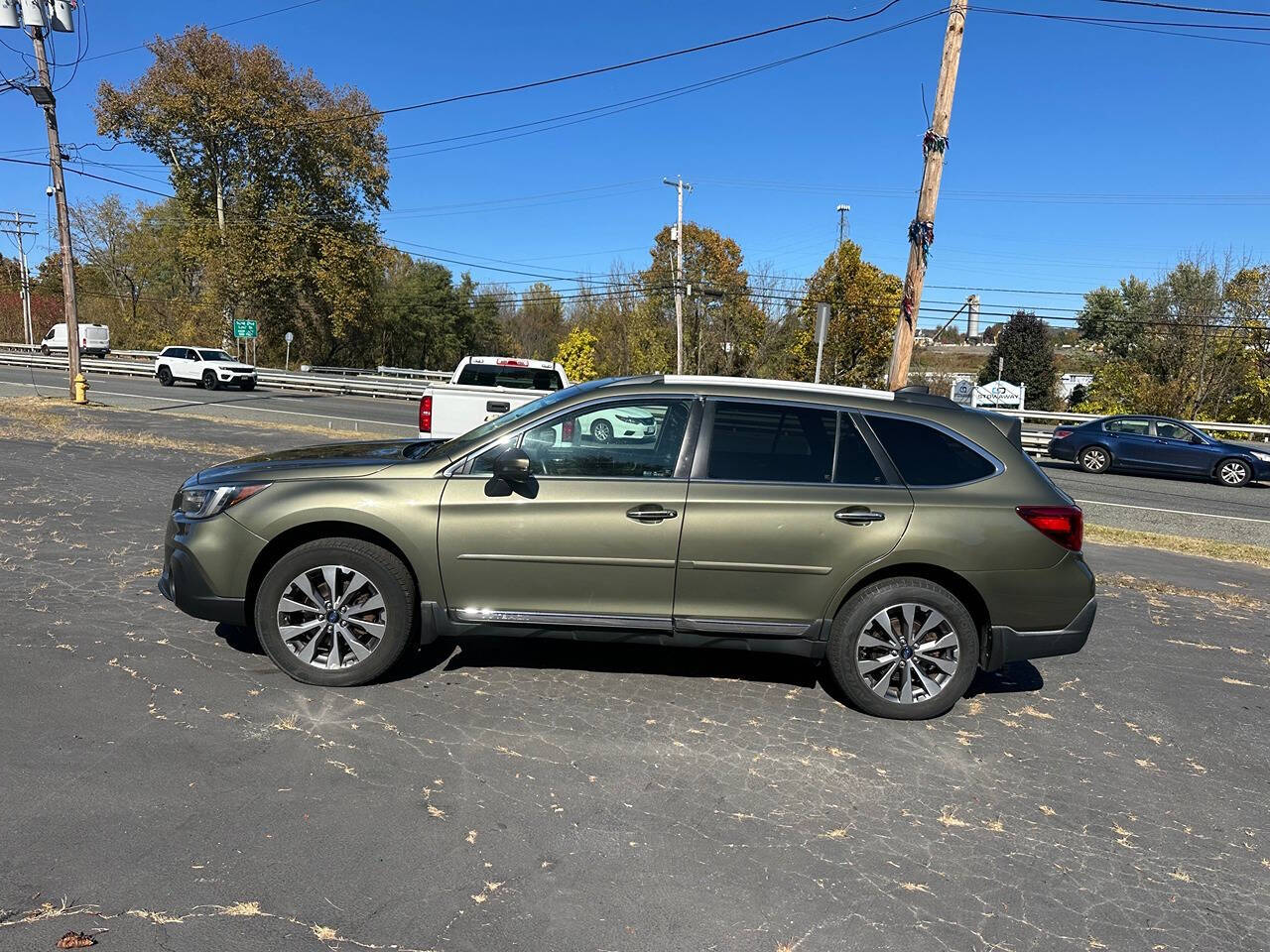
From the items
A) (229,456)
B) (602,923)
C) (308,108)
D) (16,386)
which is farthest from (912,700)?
(308,108)

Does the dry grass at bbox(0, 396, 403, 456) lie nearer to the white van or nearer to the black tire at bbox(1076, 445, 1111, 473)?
the black tire at bbox(1076, 445, 1111, 473)

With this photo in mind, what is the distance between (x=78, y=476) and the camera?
9.85 m

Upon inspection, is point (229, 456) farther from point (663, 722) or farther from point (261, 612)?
point (663, 722)

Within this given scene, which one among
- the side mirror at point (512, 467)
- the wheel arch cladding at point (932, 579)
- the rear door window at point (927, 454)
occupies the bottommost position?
the wheel arch cladding at point (932, 579)

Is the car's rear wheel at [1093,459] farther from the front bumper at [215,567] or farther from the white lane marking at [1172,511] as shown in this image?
the front bumper at [215,567]

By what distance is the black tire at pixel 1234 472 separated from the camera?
18.6 m

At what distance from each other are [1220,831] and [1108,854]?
2.00ft

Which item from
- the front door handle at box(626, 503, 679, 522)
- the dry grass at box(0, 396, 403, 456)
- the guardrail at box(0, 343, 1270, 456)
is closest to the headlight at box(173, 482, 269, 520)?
the front door handle at box(626, 503, 679, 522)

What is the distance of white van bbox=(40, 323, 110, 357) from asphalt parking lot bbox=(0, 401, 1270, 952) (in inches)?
2032

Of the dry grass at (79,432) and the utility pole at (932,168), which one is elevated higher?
the utility pole at (932,168)

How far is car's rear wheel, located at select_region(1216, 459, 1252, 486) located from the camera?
18641 mm

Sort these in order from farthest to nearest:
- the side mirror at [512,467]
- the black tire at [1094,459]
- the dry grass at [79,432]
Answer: the black tire at [1094,459]
the dry grass at [79,432]
the side mirror at [512,467]

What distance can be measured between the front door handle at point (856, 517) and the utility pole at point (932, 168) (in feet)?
25.3

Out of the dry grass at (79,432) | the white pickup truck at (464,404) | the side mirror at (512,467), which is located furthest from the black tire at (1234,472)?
the dry grass at (79,432)
